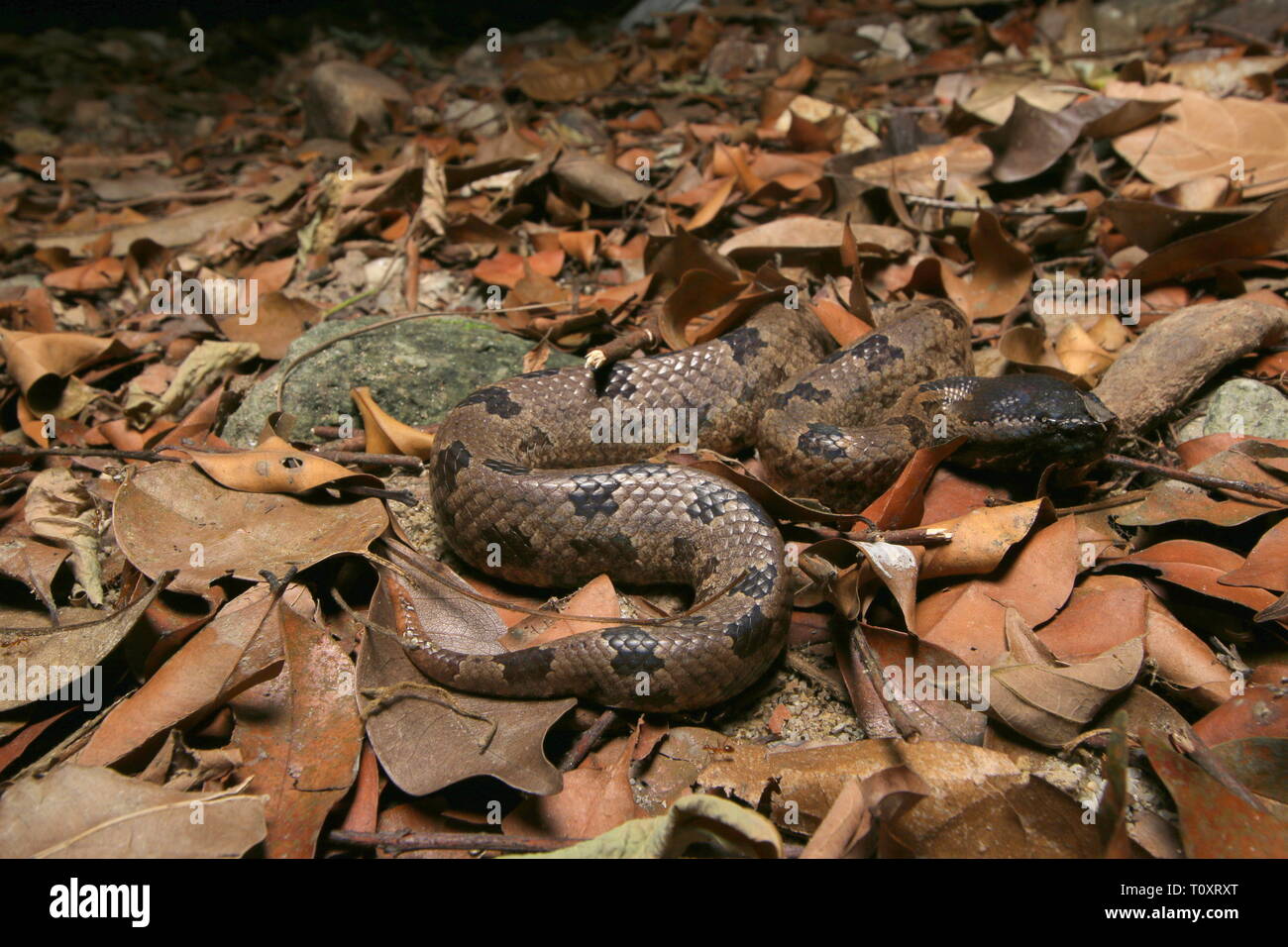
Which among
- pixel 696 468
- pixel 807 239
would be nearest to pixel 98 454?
pixel 696 468

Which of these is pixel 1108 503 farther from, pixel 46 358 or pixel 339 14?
pixel 339 14

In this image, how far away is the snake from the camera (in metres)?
3.04

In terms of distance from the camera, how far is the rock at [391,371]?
441cm

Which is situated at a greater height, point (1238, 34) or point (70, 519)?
point (1238, 34)

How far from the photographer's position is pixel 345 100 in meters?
8.00

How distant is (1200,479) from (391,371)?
373 cm

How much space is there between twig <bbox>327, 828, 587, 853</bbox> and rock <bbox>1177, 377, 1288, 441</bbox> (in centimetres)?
337

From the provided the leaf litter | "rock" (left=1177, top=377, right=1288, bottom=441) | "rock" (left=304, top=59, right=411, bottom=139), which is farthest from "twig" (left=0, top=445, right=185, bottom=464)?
"rock" (left=304, top=59, right=411, bottom=139)

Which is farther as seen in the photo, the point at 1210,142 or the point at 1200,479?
the point at 1210,142

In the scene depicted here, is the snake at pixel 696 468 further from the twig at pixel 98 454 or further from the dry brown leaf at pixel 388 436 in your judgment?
the twig at pixel 98 454

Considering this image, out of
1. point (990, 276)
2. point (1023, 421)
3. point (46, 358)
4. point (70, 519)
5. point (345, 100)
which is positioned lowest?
point (70, 519)

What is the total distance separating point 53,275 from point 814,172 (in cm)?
520

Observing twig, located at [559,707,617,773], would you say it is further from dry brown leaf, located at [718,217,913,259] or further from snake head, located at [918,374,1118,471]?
dry brown leaf, located at [718,217,913,259]

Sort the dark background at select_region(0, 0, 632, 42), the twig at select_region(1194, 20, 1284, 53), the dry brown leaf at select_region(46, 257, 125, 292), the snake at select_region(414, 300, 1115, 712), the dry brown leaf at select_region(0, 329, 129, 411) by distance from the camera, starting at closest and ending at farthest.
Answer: the snake at select_region(414, 300, 1115, 712) < the dry brown leaf at select_region(0, 329, 129, 411) < the dry brown leaf at select_region(46, 257, 125, 292) < the twig at select_region(1194, 20, 1284, 53) < the dark background at select_region(0, 0, 632, 42)
